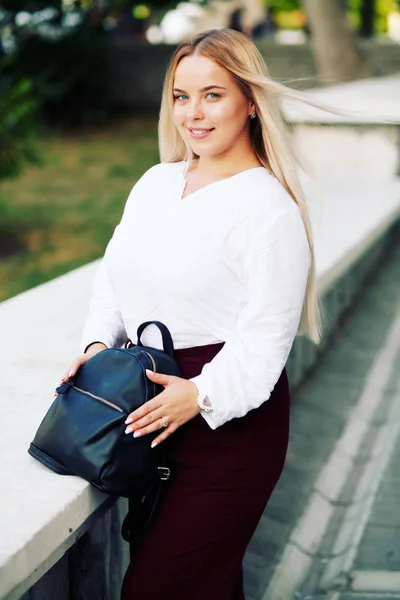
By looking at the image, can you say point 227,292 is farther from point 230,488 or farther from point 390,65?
point 390,65

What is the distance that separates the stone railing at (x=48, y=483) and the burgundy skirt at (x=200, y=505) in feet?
0.58

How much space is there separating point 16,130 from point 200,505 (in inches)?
235

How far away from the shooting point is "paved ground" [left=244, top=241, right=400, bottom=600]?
3090mm

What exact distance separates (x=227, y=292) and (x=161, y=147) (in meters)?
0.62

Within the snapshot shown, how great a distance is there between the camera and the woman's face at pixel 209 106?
6.76 ft

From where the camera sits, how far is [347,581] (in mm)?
3051

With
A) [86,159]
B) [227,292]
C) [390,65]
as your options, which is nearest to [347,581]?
[227,292]

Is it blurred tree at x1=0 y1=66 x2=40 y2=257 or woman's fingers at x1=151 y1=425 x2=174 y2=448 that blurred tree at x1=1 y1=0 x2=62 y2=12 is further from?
woman's fingers at x1=151 y1=425 x2=174 y2=448

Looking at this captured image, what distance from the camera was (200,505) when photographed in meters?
2.02

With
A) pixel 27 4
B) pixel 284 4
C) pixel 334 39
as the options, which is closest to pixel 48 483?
pixel 334 39

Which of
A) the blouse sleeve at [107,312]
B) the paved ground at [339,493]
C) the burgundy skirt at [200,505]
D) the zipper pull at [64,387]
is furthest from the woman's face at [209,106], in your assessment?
the paved ground at [339,493]

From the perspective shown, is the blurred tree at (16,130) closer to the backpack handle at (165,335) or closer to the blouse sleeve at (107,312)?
the blouse sleeve at (107,312)

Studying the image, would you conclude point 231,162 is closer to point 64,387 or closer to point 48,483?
point 64,387

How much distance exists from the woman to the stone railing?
0.24 metres
